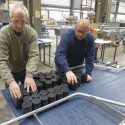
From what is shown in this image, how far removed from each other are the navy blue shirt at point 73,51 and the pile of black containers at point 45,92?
0.13m

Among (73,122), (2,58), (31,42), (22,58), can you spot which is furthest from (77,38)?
(73,122)

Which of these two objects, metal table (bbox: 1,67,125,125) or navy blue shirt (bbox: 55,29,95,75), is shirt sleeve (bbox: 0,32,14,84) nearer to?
metal table (bbox: 1,67,125,125)

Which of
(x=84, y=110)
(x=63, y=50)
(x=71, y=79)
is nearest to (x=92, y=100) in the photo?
(x=84, y=110)

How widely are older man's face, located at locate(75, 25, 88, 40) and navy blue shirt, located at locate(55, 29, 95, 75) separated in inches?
1.9

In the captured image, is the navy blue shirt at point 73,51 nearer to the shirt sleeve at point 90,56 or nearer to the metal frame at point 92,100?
the shirt sleeve at point 90,56

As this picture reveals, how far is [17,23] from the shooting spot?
117cm

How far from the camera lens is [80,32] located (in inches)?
55.4

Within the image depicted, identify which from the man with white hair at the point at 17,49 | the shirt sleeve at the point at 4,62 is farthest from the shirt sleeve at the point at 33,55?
the shirt sleeve at the point at 4,62

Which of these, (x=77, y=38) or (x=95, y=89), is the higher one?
(x=77, y=38)

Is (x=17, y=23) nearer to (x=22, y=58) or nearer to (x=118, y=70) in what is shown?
(x=22, y=58)

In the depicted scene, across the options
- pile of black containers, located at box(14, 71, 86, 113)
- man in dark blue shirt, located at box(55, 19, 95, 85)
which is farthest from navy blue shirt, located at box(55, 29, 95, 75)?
pile of black containers, located at box(14, 71, 86, 113)

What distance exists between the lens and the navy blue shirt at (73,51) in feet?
4.78

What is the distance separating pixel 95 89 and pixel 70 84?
0.68 feet

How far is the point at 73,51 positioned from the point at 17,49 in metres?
0.53
